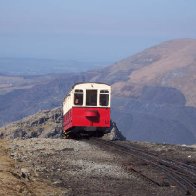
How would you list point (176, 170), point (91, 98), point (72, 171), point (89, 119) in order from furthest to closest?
point (91, 98) → point (89, 119) → point (176, 170) → point (72, 171)

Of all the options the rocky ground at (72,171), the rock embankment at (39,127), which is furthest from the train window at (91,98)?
the rock embankment at (39,127)

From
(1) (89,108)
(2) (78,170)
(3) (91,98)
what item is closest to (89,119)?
(1) (89,108)

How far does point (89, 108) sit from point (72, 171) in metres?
17.7

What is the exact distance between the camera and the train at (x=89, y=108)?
3753 centimetres

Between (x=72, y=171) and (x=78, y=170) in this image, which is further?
(x=78, y=170)

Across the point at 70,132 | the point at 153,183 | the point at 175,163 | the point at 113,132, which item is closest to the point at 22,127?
the point at 113,132

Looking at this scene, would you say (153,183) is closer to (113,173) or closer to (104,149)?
(113,173)

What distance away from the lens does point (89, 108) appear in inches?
1479

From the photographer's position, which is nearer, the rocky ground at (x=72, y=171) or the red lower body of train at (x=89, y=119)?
the rocky ground at (x=72, y=171)

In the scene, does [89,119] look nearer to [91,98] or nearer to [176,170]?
[91,98]

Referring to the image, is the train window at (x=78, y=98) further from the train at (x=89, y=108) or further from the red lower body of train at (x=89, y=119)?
the red lower body of train at (x=89, y=119)

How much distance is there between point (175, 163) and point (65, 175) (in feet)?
19.6

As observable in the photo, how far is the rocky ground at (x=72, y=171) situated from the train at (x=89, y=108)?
7465mm

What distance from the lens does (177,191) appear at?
16.1m
